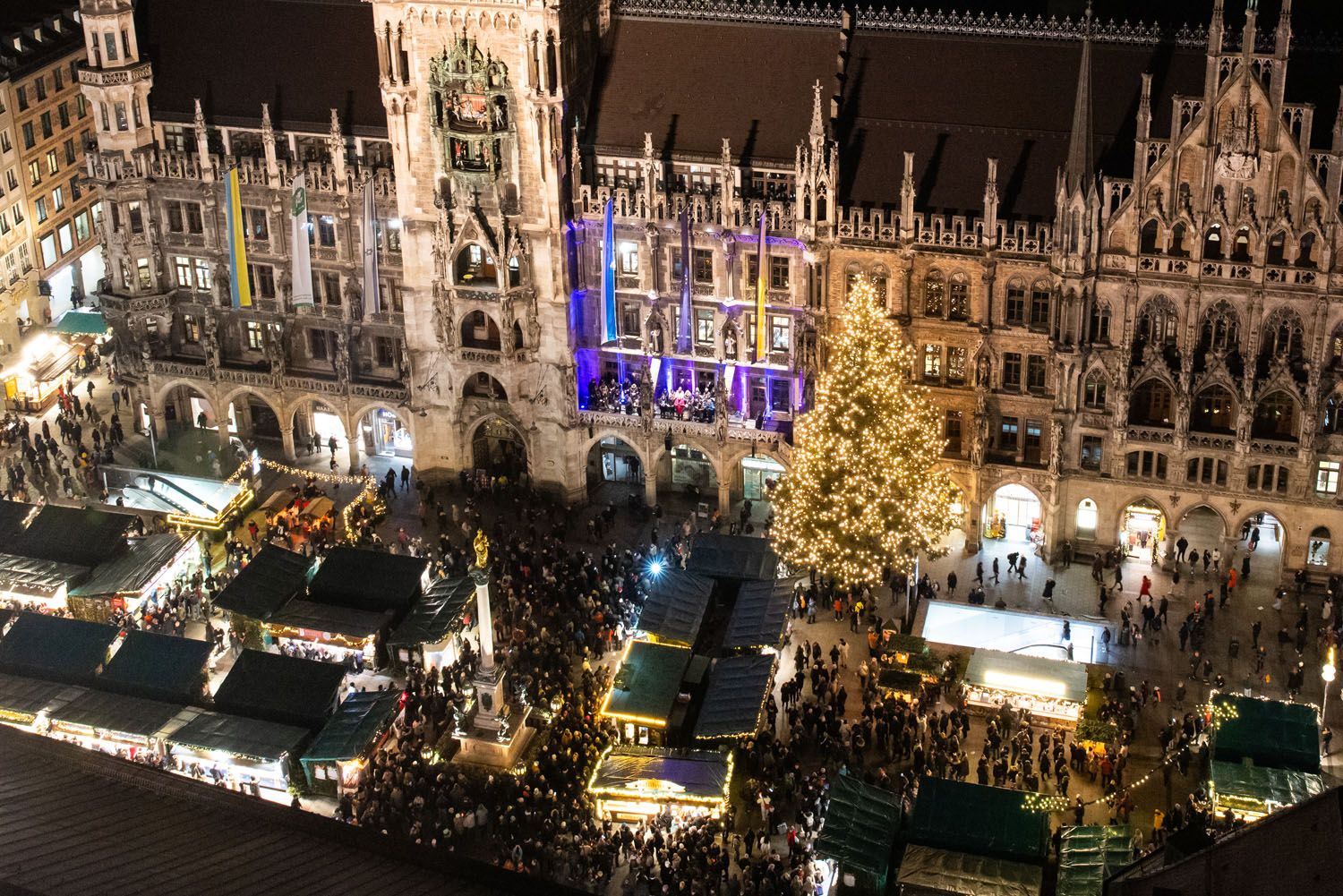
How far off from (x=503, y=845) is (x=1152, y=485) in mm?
35818

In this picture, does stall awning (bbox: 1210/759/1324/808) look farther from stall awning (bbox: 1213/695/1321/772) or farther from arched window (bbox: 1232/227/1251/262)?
arched window (bbox: 1232/227/1251/262)

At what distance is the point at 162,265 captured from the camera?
9362cm

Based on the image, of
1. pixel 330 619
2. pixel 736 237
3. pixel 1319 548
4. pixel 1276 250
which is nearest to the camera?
pixel 330 619

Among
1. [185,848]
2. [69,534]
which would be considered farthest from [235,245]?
[185,848]

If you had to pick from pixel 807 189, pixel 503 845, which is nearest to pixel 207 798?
pixel 503 845

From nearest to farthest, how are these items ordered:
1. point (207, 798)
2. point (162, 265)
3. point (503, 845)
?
point (207, 798) < point (503, 845) < point (162, 265)

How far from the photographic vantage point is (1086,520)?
82.2 metres

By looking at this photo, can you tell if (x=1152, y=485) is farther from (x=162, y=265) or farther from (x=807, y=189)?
(x=162, y=265)

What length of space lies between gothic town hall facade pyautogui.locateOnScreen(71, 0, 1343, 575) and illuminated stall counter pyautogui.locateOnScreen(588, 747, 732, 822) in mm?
24293

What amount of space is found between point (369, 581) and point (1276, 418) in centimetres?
4113

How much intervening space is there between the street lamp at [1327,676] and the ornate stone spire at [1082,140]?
2265cm

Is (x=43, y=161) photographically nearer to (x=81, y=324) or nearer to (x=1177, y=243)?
(x=81, y=324)

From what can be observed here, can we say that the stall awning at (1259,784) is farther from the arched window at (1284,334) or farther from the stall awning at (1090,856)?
the arched window at (1284,334)

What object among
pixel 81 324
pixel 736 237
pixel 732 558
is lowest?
pixel 732 558
